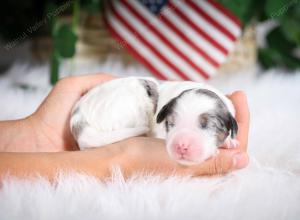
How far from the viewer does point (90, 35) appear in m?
2.68

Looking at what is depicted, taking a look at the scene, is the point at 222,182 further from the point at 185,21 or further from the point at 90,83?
the point at 185,21

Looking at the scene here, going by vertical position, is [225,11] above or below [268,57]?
above

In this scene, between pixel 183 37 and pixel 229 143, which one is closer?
pixel 229 143

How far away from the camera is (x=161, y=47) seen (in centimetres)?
249

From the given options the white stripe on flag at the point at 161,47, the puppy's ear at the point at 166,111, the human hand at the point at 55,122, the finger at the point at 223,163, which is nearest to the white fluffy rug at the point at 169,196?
the finger at the point at 223,163

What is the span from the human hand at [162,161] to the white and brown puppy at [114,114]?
0.25 feet

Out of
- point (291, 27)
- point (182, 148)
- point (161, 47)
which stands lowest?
point (182, 148)

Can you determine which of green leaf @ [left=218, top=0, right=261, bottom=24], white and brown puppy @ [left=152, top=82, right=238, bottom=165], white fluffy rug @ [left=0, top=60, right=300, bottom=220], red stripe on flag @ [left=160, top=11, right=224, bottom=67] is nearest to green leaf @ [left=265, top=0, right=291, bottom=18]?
green leaf @ [left=218, top=0, right=261, bottom=24]

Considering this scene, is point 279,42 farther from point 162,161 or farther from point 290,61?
point 162,161

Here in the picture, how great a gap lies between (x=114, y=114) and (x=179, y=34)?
1277 mm

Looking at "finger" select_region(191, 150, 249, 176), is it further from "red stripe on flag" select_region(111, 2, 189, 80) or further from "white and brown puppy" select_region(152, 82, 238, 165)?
"red stripe on flag" select_region(111, 2, 189, 80)

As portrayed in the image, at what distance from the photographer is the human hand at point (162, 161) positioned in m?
1.16

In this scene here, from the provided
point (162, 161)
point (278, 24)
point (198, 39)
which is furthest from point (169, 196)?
point (278, 24)

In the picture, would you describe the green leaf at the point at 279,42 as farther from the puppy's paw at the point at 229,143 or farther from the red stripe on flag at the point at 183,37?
the puppy's paw at the point at 229,143
